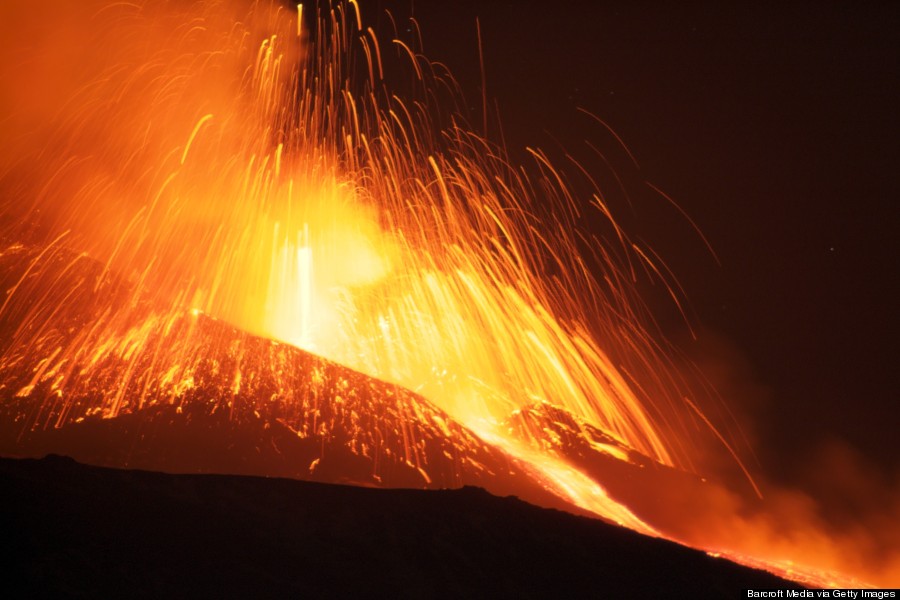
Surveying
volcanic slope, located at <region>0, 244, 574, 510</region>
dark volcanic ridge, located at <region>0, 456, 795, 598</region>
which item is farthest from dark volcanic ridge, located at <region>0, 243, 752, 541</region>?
dark volcanic ridge, located at <region>0, 456, 795, 598</region>

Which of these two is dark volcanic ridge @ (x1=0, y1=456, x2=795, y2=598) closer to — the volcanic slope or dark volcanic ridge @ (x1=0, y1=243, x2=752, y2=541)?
dark volcanic ridge @ (x1=0, y1=243, x2=752, y2=541)

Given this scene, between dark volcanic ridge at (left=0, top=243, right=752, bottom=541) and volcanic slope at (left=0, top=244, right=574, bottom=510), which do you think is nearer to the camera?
volcanic slope at (left=0, top=244, right=574, bottom=510)

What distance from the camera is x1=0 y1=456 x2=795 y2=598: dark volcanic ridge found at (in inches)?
877

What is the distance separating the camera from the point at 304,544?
86.3 ft

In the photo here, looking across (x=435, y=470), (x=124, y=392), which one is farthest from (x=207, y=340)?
(x=435, y=470)

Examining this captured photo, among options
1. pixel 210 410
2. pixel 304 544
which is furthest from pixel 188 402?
pixel 304 544

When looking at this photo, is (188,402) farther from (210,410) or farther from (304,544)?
(304,544)

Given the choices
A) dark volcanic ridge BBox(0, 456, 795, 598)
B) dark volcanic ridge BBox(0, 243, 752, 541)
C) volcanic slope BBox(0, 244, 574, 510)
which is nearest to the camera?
dark volcanic ridge BBox(0, 456, 795, 598)

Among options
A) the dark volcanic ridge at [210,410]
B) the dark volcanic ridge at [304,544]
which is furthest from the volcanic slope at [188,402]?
the dark volcanic ridge at [304,544]

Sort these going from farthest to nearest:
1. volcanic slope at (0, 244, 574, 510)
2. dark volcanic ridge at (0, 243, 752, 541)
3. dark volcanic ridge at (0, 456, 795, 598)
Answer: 1. dark volcanic ridge at (0, 243, 752, 541)
2. volcanic slope at (0, 244, 574, 510)
3. dark volcanic ridge at (0, 456, 795, 598)

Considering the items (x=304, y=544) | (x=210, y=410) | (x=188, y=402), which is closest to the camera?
(x=304, y=544)

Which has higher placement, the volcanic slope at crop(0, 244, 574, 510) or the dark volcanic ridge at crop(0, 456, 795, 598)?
the dark volcanic ridge at crop(0, 456, 795, 598)

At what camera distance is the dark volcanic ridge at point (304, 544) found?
2227 centimetres

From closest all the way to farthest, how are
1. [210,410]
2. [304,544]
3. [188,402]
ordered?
[304,544] → [210,410] → [188,402]
